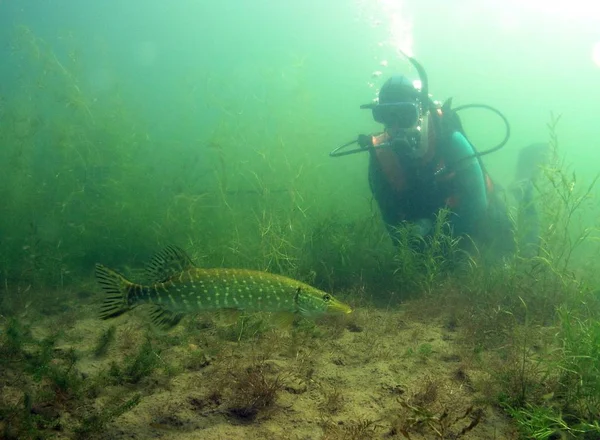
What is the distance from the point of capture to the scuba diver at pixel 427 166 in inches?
305

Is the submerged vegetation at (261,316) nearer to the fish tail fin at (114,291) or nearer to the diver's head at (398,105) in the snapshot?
the fish tail fin at (114,291)

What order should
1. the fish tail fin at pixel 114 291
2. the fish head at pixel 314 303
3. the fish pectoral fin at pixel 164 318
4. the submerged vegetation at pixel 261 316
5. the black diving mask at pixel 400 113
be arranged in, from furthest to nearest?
the black diving mask at pixel 400 113 < the fish head at pixel 314 303 < the fish pectoral fin at pixel 164 318 < the fish tail fin at pixel 114 291 < the submerged vegetation at pixel 261 316

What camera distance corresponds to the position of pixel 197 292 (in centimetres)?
365

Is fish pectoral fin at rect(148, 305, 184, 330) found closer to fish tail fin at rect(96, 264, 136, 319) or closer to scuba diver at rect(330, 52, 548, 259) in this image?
fish tail fin at rect(96, 264, 136, 319)

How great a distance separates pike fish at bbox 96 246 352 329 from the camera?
356 centimetres

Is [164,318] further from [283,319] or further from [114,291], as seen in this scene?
[283,319]

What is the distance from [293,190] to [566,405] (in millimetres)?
5561

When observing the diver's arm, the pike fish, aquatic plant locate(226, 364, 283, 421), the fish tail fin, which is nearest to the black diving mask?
the diver's arm

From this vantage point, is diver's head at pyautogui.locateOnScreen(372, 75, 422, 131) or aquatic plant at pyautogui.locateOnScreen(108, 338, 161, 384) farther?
diver's head at pyautogui.locateOnScreen(372, 75, 422, 131)

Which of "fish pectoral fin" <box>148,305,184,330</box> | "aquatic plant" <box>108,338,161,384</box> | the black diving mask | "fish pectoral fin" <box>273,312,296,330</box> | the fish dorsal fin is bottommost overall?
"aquatic plant" <box>108,338,161,384</box>

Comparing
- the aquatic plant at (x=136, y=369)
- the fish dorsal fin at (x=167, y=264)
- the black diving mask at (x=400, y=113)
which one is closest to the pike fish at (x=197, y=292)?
the fish dorsal fin at (x=167, y=264)

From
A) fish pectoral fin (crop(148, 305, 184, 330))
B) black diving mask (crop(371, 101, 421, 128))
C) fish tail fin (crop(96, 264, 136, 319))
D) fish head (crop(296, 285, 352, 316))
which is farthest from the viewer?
black diving mask (crop(371, 101, 421, 128))

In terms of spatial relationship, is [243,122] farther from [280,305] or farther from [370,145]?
[280,305]

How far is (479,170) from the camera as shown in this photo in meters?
7.97
